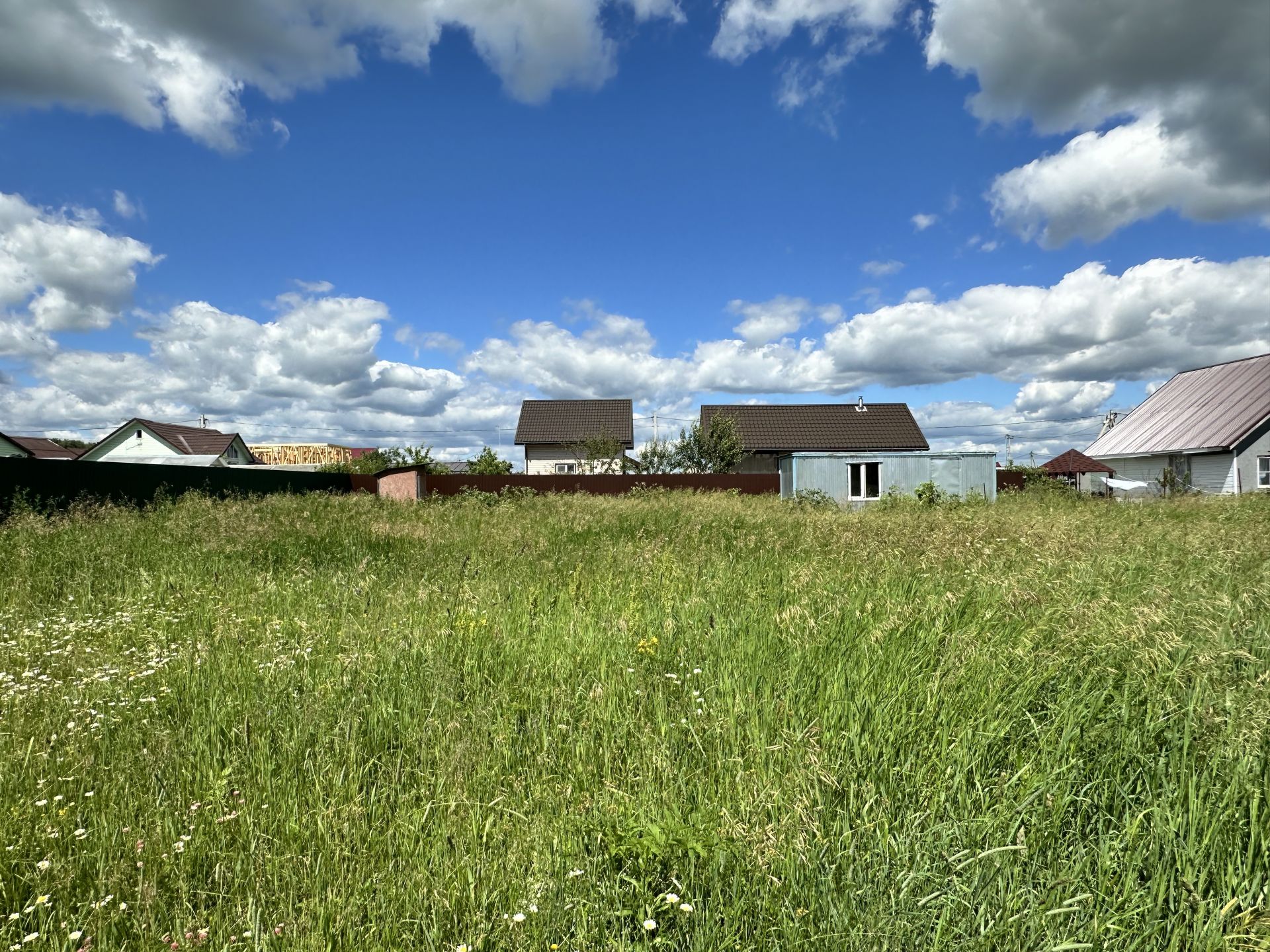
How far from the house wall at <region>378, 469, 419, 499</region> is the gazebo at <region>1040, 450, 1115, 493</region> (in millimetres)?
37762

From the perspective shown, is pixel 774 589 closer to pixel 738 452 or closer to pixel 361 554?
pixel 361 554

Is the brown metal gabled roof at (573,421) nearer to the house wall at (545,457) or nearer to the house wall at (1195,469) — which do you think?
the house wall at (545,457)

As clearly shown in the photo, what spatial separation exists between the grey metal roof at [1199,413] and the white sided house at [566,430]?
2722cm

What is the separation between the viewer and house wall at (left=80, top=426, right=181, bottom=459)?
44688 mm

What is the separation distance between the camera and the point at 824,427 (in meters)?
41.8

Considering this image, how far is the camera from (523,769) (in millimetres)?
2436

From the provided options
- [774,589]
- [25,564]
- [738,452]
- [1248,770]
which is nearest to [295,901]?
[1248,770]

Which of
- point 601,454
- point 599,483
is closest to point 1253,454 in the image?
point 599,483

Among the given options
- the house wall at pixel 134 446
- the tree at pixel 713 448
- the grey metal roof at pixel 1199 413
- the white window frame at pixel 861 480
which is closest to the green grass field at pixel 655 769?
the white window frame at pixel 861 480

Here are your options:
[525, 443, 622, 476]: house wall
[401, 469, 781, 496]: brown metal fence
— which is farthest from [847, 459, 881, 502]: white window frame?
[525, 443, 622, 476]: house wall

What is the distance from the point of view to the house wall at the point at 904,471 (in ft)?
76.5

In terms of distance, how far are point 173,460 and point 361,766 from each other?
49.2 metres

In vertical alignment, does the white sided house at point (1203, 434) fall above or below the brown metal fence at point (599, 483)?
above

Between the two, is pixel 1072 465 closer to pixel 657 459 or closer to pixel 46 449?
pixel 657 459
